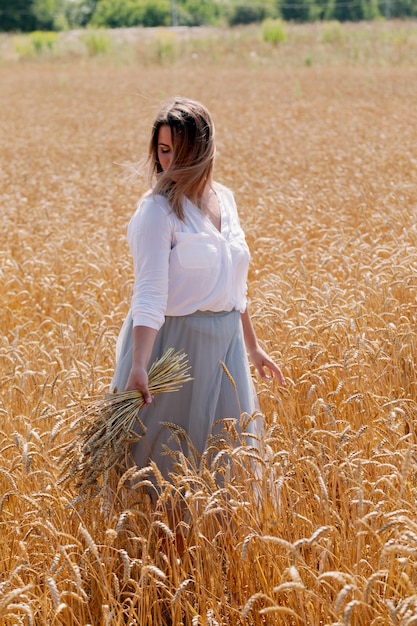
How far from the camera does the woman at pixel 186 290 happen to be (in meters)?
2.94

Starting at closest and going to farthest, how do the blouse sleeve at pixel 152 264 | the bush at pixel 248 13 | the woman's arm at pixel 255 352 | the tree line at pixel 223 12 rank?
the blouse sleeve at pixel 152 264 → the woman's arm at pixel 255 352 → the bush at pixel 248 13 → the tree line at pixel 223 12

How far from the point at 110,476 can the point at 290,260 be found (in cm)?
369

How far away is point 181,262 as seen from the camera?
118 inches

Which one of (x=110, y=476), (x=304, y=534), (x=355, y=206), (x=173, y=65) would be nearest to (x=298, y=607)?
(x=304, y=534)

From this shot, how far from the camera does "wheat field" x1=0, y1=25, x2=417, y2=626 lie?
8.07ft

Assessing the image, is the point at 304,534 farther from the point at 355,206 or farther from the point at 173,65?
the point at 173,65

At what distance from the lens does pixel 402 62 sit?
29625 mm

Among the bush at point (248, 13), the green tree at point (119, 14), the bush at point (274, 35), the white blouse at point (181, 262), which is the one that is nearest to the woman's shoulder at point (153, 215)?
the white blouse at point (181, 262)

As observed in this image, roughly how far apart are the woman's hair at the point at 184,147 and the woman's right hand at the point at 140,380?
504 mm

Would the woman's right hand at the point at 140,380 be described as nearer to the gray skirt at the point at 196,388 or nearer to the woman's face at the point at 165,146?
the gray skirt at the point at 196,388

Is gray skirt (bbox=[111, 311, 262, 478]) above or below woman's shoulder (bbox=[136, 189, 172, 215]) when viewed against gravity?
below

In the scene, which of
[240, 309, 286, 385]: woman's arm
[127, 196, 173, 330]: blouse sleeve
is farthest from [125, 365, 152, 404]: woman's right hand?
[240, 309, 286, 385]: woman's arm

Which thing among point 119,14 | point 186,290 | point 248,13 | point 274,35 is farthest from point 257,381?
point 119,14

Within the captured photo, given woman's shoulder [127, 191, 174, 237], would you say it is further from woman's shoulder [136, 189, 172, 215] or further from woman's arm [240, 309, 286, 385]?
woman's arm [240, 309, 286, 385]
